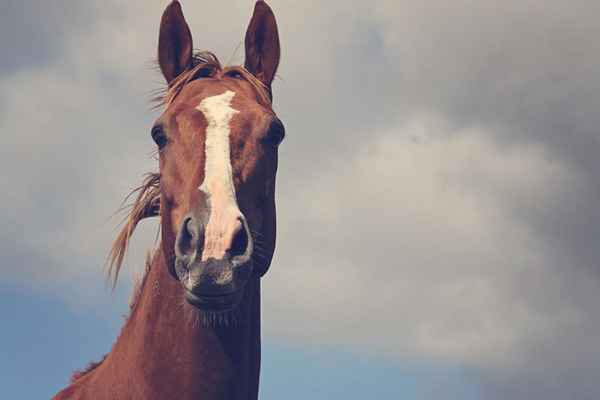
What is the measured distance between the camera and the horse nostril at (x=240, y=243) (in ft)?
15.3

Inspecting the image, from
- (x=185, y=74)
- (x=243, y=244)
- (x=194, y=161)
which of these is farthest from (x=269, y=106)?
(x=243, y=244)

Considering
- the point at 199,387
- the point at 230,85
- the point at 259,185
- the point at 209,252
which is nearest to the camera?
the point at 209,252

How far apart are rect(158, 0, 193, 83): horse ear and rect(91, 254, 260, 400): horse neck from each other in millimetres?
2003

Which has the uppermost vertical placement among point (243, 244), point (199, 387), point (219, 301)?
point (243, 244)

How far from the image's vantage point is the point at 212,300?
4.67m

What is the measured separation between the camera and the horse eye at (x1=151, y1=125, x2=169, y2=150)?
5.77 metres

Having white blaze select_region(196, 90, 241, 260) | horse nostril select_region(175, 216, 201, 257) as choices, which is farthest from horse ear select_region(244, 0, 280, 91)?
horse nostril select_region(175, 216, 201, 257)

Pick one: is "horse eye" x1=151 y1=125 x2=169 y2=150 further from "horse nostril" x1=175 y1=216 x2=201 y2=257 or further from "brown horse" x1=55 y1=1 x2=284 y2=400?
"horse nostril" x1=175 y1=216 x2=201 y2=257

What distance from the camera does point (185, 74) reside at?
648 centimetres

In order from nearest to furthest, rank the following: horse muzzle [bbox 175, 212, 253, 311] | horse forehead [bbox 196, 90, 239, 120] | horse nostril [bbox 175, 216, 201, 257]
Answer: horse muzzle [bbox 175, 212, 253, 311]
horse nostril [bbox 175, 216, 201, 257]
horse forehead [bbox 196, 90, 239, 120]

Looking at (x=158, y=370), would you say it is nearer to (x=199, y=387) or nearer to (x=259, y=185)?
(x=199, y=387)

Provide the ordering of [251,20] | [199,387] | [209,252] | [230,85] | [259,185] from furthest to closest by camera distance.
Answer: [251,20]
[230,85]
[259,185]
[199,387]
[209,252]

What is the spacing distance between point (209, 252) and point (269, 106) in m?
2.15

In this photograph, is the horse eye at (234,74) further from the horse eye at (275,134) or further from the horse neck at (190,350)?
the horse neck at (190,350)
